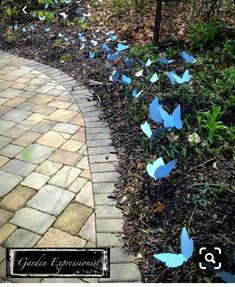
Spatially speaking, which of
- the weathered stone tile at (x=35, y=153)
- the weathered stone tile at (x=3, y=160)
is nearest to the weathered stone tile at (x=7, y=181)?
the weathered stone tile at (x=3, y=160)

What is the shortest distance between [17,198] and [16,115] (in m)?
1.41

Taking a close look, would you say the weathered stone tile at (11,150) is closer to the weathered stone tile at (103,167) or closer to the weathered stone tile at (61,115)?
the weathered stone tile at (61,115)

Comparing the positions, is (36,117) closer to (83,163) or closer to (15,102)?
(15,102)

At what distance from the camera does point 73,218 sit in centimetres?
224

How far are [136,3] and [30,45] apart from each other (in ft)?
6.80

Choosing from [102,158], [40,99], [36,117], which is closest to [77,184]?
[102,158]

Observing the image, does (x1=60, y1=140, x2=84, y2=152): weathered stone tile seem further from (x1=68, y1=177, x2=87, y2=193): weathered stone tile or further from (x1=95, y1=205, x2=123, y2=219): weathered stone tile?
(x1=95, y1=205, x2=123, y2=219): weathered stone tile

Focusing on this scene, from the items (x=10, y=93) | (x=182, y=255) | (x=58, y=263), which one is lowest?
(x=10, y=93)

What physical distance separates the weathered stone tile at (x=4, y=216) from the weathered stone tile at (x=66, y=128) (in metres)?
1.16

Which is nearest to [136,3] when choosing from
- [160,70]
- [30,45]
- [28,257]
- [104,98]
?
[30,45]

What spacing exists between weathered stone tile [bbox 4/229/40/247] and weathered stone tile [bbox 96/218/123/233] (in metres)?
0.39

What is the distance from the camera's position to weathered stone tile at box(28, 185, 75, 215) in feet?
7.65

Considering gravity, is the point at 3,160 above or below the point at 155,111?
below

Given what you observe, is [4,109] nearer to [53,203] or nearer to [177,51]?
[53,203]
